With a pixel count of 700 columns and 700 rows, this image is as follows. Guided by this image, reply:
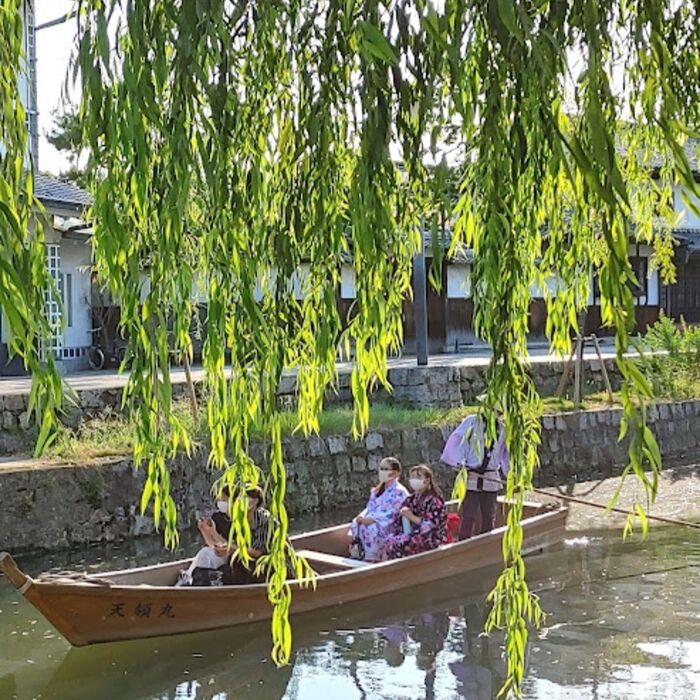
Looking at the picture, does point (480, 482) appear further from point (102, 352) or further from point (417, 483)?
point (102, 352)

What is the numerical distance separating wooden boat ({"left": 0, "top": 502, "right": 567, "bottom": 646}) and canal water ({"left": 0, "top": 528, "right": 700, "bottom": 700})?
0.18 m

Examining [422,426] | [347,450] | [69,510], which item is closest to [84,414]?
[69,510]

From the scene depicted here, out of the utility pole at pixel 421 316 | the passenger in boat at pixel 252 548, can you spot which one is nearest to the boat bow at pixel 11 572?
the passenger in boat at pixel 252 548

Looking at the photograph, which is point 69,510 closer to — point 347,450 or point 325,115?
point 347,450

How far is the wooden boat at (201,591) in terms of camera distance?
6.13 meters

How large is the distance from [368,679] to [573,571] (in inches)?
123

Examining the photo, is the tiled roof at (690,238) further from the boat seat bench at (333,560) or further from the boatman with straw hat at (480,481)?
the boat seat bench at (333,560)

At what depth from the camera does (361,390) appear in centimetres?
289

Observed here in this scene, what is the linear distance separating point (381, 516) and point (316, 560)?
1.96 ft

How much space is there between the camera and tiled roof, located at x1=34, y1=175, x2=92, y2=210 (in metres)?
13.1

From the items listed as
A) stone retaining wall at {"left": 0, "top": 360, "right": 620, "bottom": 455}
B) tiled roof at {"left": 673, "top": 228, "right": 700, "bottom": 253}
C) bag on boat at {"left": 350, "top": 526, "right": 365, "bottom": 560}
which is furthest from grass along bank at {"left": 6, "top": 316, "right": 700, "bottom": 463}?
tiled roof at {"left": 673, "top": 228, "right": 700, "bottom": 253}

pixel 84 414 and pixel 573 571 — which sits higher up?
pixel 84 414

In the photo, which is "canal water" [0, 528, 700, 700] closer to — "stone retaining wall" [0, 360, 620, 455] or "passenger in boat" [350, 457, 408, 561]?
"passenger in boat" [350, 457, 408, 561]

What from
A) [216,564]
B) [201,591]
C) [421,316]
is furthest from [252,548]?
[421,316]
